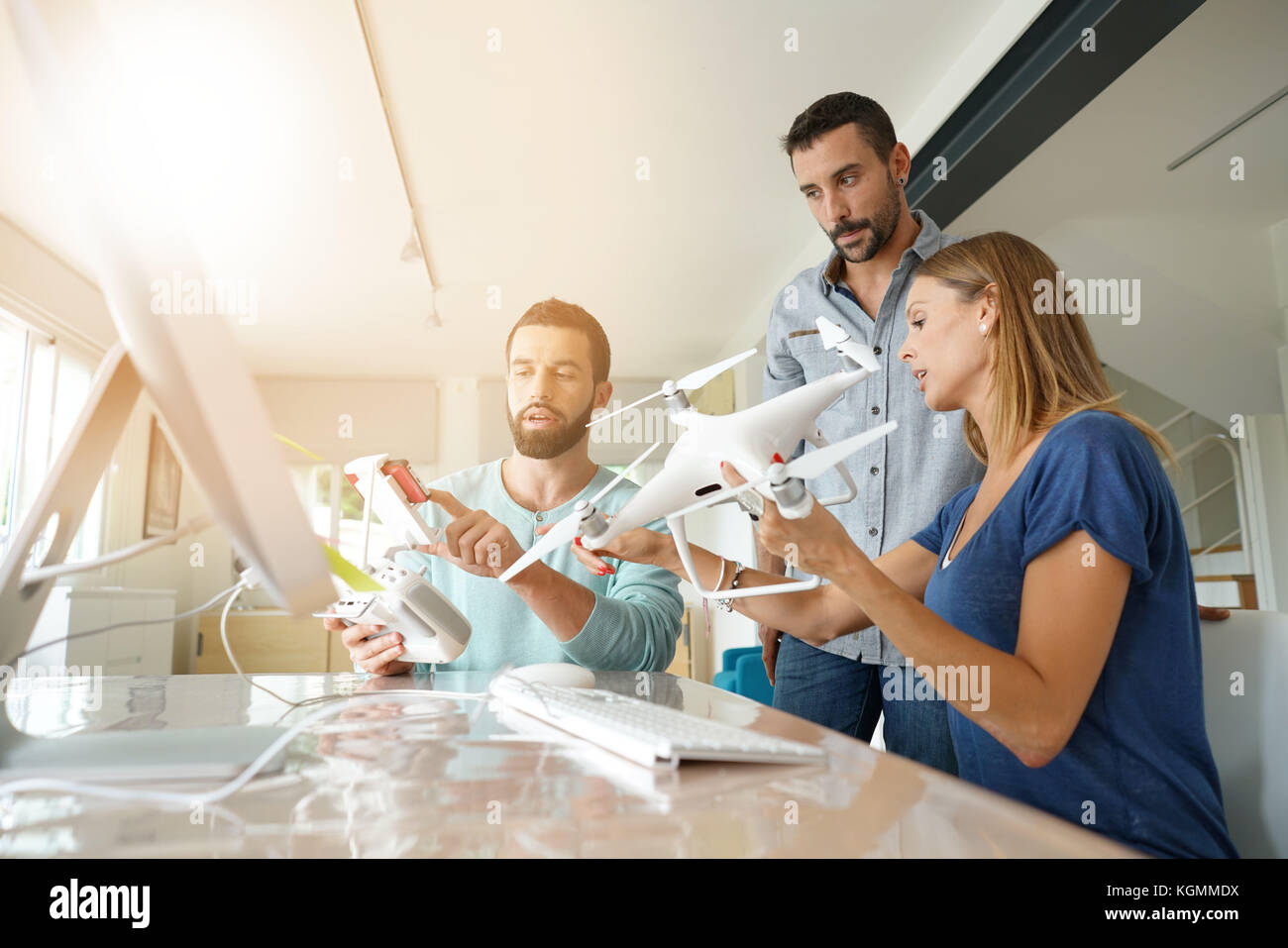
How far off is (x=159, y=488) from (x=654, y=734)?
6.49m

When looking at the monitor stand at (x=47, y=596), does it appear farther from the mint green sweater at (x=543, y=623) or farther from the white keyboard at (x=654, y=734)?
the mint green sweater at (x=543, y=623)

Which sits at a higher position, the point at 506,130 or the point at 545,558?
the point at 506,130

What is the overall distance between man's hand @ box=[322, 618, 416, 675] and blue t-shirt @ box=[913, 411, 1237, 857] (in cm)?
79

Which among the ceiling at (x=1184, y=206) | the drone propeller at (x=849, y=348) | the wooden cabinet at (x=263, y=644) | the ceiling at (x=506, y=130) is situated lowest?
the wooden cabinet at (x=263, y=644)

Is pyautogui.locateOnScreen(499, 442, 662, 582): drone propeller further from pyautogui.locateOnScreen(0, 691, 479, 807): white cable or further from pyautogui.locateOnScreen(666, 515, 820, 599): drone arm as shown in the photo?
pyautogui.locateOnScreen(0, 691, 479, 807): white cable

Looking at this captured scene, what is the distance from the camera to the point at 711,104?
3.29 meters

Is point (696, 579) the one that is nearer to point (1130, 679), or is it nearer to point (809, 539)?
point (809, 539)

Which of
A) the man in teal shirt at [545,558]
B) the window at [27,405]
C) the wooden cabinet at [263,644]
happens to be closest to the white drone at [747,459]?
the man in teal shirt at [545,558]

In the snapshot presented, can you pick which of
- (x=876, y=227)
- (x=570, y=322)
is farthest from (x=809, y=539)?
(x=876, y=227)

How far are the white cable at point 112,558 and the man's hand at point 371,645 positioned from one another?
1.71 ft

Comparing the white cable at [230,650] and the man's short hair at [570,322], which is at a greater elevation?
the man's short hair at [570,322]

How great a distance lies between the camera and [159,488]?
611 cm

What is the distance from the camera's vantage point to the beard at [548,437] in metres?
1.77
